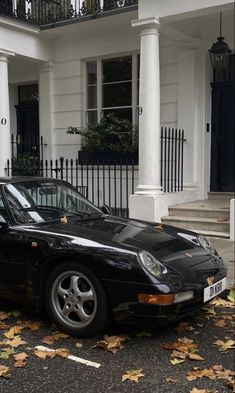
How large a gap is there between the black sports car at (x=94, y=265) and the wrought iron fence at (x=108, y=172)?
200 inches

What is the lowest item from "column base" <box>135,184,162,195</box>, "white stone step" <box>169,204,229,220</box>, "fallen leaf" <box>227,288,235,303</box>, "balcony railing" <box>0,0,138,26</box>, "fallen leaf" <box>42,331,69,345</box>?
"fallen leaf" <box>42,331,69,345</box>

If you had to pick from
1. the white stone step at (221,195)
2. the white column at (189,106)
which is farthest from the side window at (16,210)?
the white stone step at (221,195)

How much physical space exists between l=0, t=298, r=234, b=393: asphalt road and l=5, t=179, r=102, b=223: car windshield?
1024mm

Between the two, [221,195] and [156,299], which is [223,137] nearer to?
[221,195]

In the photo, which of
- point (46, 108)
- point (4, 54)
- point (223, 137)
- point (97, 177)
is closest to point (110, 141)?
point (97, 177)

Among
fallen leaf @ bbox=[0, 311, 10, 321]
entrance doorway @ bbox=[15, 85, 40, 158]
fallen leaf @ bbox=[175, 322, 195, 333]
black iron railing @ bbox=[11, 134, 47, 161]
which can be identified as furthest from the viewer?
entrance doorway @ bbox=[15, 85, 40, 158]

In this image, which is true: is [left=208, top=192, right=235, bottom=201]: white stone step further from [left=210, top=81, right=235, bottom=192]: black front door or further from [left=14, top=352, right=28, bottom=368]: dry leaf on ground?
[left=14, top=352, right=28, bottom=368]: dry leaf on ground

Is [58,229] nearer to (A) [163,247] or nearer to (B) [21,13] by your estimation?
(A) [163,247]

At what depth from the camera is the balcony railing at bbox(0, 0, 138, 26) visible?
36.9ft

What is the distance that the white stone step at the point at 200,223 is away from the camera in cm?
867

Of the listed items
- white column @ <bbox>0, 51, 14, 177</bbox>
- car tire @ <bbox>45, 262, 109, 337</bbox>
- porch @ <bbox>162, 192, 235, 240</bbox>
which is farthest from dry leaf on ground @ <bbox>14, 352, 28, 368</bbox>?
white column @ <bbox>0, 51, 14, 177</bbox>

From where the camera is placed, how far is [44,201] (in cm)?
522

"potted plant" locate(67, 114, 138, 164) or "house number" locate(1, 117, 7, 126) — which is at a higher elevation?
"house number" locate(1, 117, 7, 126)

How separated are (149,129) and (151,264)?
5391 mm
